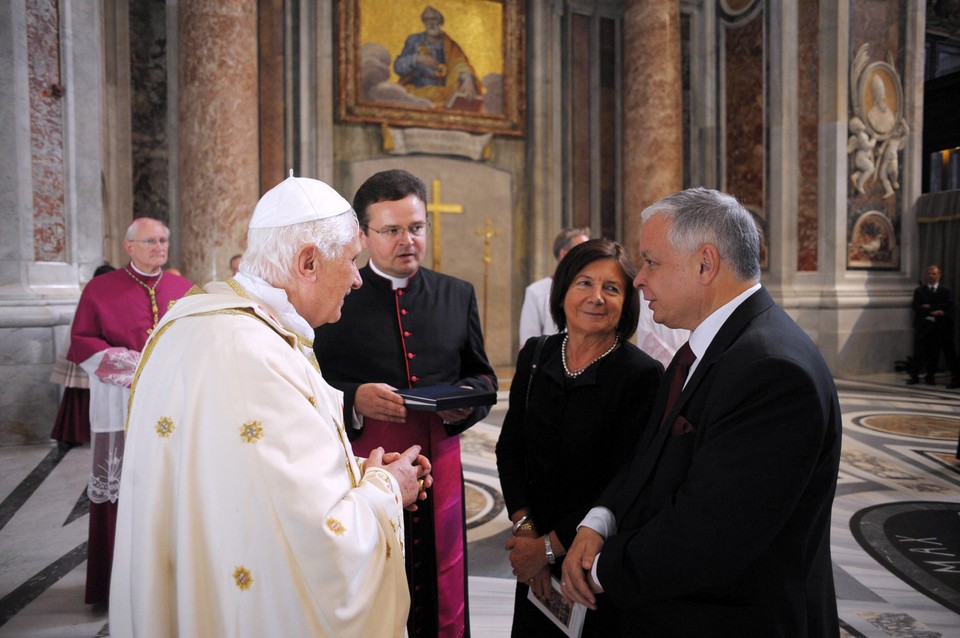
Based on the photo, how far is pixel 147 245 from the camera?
384cm

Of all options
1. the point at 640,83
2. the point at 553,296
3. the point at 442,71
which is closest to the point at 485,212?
the point at 442,71

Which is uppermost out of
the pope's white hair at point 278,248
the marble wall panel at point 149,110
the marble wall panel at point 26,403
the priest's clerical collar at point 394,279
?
the marble wall panel at point 149,110

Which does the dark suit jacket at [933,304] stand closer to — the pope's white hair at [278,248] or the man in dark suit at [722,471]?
the man in dark suit at [722,471]

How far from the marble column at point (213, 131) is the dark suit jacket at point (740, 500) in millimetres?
7299

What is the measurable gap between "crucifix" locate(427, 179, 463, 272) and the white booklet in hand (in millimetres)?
8250

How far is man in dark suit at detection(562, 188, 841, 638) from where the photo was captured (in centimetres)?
142

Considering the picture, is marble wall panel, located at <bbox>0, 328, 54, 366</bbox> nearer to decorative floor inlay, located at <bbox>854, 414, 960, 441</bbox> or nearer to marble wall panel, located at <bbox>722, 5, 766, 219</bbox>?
decorative floor inlay, located at <bbox>854, 414, 960, 441</bbox>

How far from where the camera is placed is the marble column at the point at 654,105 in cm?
1047

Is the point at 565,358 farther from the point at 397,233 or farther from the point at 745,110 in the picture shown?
the point at 745,110

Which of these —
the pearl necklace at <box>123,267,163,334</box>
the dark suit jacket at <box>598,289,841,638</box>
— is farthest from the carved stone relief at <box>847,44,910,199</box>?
the dark suit jacket at <box>598,289,841,638</box>

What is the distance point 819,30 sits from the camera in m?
10.6

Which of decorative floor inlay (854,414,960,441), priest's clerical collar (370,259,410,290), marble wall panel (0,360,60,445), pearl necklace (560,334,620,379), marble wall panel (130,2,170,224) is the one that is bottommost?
decorative floor inlay (854,414,960,441)

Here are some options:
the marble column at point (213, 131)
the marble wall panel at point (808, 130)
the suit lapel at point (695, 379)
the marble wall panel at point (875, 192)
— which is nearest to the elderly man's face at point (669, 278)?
the suit lapel at point (695, 379)

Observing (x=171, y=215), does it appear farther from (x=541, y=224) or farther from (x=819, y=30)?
(x=819, y=30)
